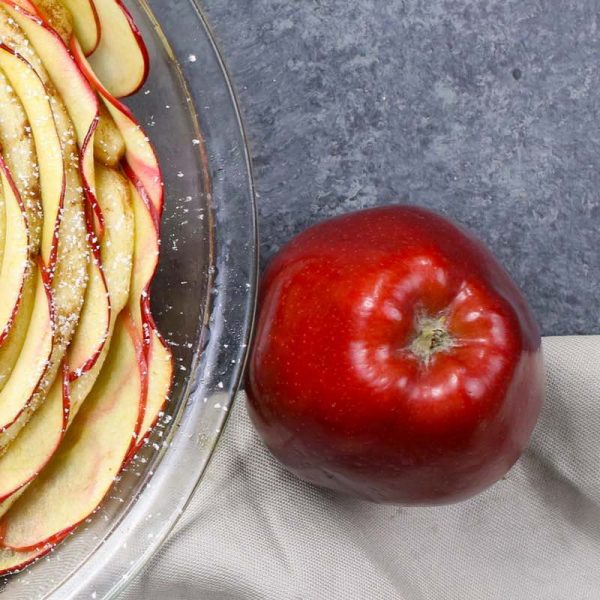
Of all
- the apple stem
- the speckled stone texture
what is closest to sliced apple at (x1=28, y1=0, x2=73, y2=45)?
the speckled stone texture

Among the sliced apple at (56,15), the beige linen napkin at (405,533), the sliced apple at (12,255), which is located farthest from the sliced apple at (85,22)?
the beige linen napkin at (405,533)

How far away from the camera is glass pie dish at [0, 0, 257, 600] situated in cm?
76

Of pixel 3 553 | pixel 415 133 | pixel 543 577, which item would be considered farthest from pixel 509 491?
pixel 3 553

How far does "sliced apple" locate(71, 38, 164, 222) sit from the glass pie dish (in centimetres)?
6

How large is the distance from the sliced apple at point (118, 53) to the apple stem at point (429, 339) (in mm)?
278

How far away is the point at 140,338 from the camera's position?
0.72 metres

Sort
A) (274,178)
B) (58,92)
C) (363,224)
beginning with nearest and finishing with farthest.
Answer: (58,92) → (363,224) → (274,178)

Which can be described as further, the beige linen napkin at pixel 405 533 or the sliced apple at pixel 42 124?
the beige linen napkin at pixel 405 533

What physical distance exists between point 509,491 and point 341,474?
219mm

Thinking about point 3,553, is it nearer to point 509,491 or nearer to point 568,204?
point 509,491

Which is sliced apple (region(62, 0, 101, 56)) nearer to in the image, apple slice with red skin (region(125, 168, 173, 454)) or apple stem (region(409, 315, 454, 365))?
apple slice with red skin (region(125, 168, 173, 454))

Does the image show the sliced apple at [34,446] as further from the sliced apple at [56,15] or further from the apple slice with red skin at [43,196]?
the sliced apple at [56,15]

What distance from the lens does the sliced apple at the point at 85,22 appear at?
702 millimetres

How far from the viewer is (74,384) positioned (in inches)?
28.1
